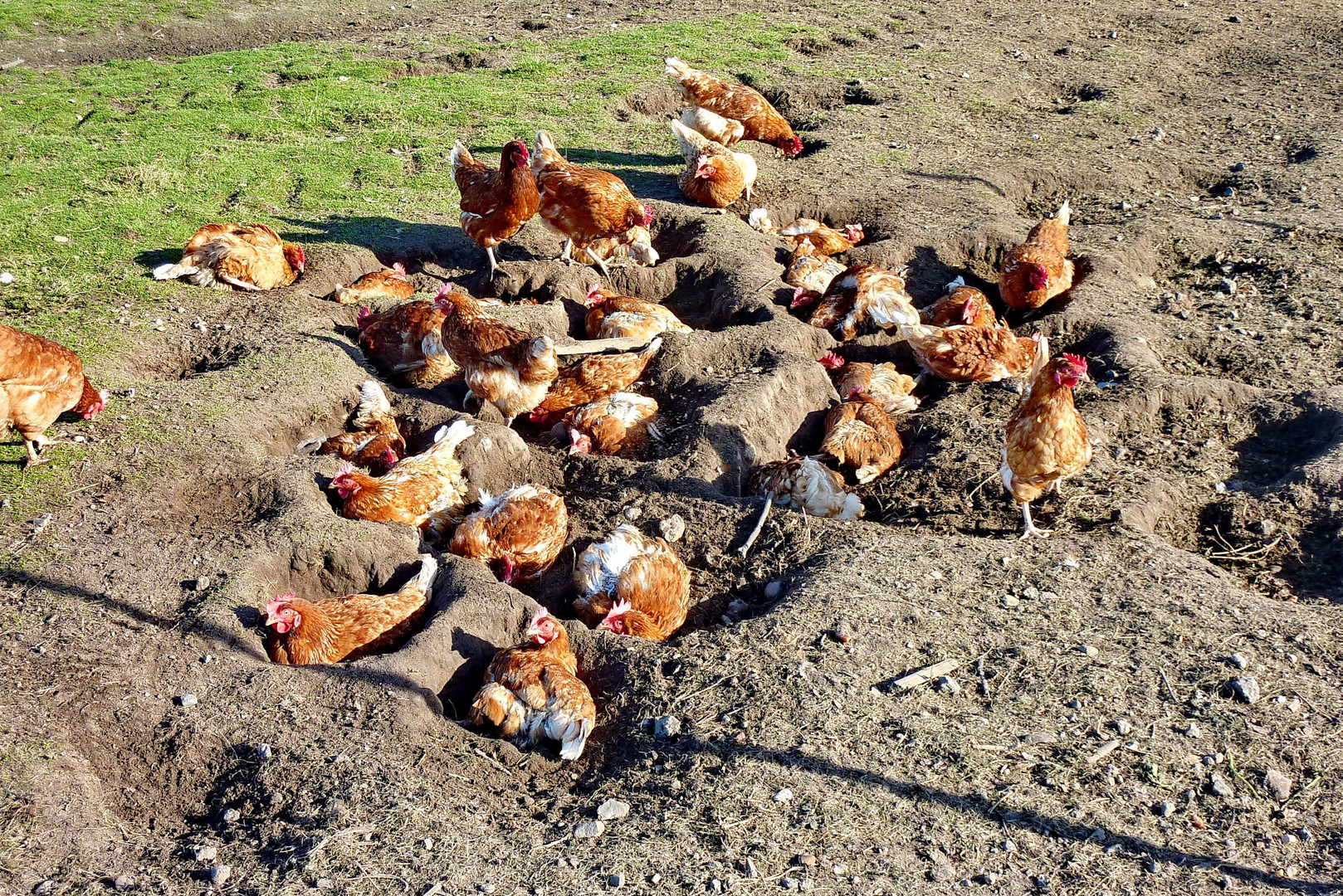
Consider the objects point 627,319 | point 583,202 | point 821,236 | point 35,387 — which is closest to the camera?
point 35,387

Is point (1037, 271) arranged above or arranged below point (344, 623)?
above

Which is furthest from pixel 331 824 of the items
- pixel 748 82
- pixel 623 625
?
pixel 748 82

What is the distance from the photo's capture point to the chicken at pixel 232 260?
653cm

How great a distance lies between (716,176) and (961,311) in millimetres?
2638

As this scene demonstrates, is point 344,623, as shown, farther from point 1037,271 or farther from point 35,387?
point 1037,271

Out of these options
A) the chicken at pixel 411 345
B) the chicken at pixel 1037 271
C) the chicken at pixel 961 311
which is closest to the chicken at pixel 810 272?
the chicken at pixel 961 311

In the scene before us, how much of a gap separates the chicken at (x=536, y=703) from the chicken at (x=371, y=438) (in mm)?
1987

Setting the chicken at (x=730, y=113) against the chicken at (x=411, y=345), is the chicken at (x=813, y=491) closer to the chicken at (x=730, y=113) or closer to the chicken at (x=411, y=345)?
the chicken at (x=411, y=345)

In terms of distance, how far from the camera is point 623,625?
4285 millimetres

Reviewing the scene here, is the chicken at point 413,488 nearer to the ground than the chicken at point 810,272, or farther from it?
nearer to the ground

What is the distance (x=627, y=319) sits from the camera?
6.39m

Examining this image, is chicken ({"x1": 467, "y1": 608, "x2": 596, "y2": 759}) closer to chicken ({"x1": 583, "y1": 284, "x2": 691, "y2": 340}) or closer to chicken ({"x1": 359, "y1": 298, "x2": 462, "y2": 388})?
chicken ({"x1": 359, "y1": 298, "x2": 462, "y2": 388})

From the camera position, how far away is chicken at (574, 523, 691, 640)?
4.32 m

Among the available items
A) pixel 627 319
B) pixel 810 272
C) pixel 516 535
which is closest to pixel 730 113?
pixel 810 272
